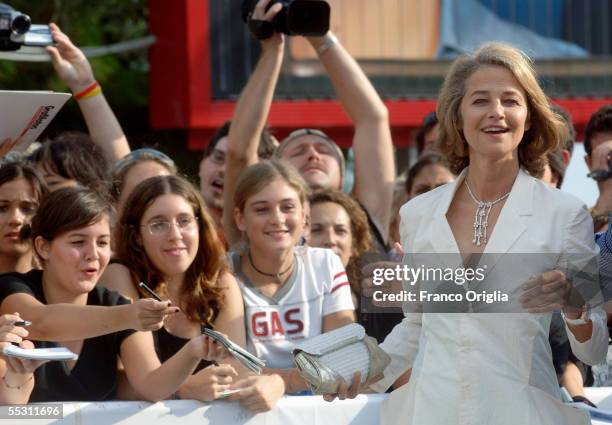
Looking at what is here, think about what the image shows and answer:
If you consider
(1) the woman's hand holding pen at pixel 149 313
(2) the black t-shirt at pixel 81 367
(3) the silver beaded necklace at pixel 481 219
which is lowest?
(2) the black t-shirt at pixel 81 367

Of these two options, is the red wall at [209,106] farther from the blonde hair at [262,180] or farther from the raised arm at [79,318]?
the raised arm at [79,318]

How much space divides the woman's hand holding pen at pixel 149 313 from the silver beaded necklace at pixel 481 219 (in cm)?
81

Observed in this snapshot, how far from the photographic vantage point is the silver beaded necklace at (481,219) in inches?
119

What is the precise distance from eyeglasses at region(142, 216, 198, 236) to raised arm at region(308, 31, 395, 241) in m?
1.07

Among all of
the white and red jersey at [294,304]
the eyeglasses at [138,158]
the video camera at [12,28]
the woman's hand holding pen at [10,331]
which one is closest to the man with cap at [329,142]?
the eyeglasses at [138,158]

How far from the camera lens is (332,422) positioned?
3598 mm

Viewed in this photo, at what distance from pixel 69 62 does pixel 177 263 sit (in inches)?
52.9

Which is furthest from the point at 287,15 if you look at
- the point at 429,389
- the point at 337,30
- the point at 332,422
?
the point at 337,30

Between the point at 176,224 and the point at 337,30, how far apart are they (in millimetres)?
4149

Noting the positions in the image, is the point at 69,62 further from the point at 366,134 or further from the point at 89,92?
the point at 366,134

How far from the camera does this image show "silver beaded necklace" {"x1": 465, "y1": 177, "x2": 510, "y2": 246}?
3.02 metres

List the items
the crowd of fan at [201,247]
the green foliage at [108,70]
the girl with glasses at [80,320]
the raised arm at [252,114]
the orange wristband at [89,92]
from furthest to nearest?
the green foliage at [108,70] < the orange wristband at [89,92] < the raised arm at [252,114] < the crowd of fan at [201,247] < the girl with glasses at [80,320]

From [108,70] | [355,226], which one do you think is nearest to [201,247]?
[355,226]

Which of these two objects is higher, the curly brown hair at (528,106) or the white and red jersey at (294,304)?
the curly brown hair at (528,106)
